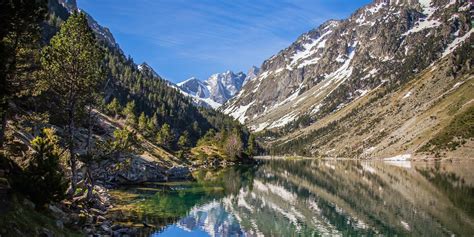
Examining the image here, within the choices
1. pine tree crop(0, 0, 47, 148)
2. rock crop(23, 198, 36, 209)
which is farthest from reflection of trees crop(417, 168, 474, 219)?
pine tree crop(0, 0, 47, 148)

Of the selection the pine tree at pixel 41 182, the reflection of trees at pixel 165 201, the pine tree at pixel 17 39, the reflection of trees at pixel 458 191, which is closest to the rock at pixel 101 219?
the reflection of trees at pixel 165 201

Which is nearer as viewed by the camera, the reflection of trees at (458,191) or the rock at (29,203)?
the rock at (29,203)

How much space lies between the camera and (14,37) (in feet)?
122

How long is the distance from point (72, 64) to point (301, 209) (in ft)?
163

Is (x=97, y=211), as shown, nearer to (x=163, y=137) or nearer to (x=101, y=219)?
(x=101, y=219)

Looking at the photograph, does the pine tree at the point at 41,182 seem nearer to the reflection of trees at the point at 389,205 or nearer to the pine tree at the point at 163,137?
the reflection of trees at the point at 389,205

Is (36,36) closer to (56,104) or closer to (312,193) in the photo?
(56,104)

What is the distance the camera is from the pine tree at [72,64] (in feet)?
151

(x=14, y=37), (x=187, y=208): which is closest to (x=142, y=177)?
(x=187, y=208)

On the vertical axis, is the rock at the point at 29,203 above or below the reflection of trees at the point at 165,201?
above

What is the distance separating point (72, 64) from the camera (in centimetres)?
4744

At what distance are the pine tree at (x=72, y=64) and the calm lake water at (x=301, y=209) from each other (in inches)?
663

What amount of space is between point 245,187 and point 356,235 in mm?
56743

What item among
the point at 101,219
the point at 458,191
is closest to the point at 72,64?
the point at 101,219
